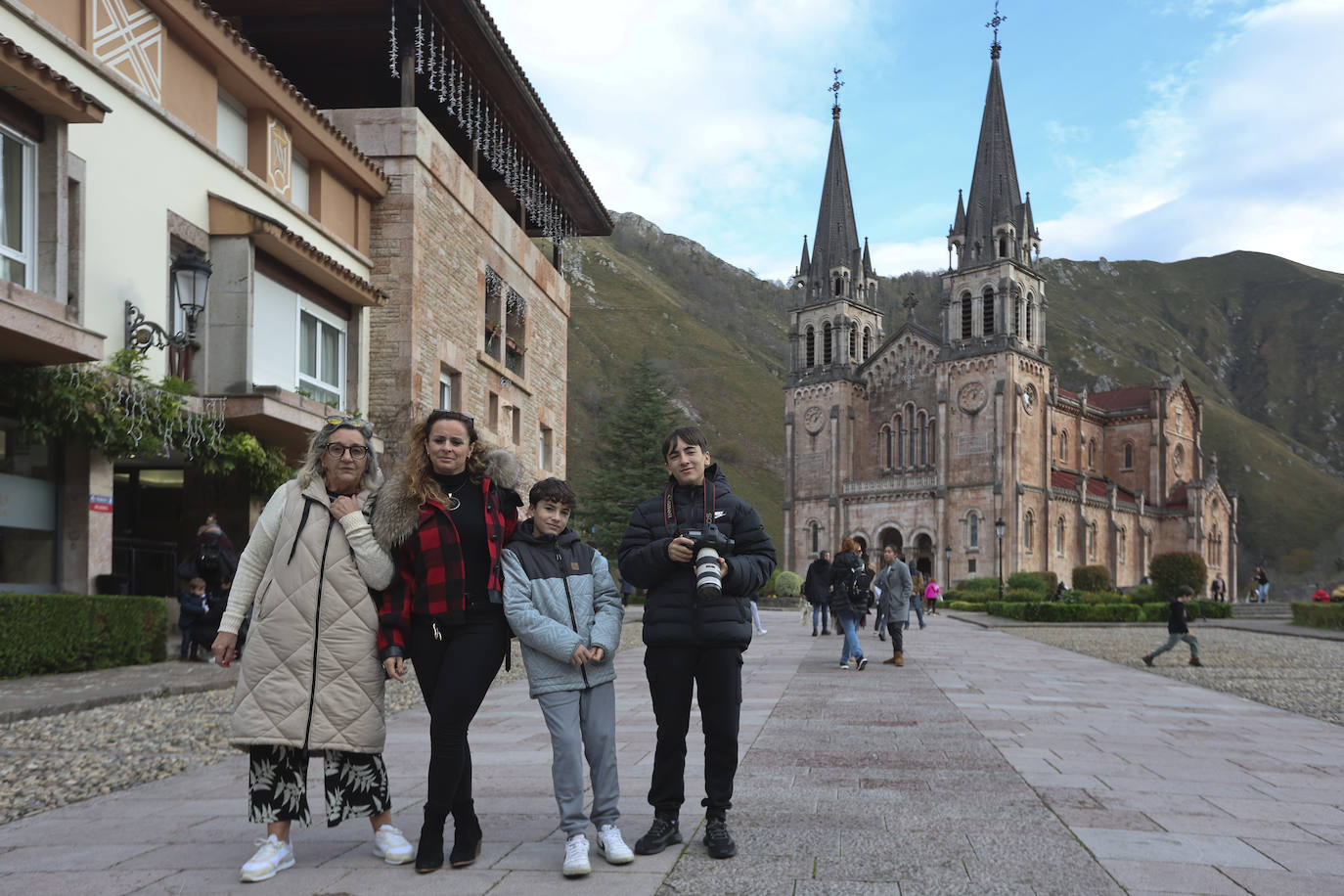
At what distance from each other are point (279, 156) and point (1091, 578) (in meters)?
41.1

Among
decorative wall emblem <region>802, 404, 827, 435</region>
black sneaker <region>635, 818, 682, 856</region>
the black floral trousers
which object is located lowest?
black sneaker <region>635, 818, 682, 856</region>

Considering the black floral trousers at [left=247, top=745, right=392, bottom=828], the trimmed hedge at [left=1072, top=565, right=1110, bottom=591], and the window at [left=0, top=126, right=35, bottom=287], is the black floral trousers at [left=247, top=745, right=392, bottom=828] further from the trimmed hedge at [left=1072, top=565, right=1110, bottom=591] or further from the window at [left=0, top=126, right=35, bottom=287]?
the trimmed hedge at [left=1072, top=565, right=1110, bottom=591]

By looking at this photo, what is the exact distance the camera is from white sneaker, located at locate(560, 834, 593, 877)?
4.26m

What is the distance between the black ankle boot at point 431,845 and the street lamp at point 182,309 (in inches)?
429

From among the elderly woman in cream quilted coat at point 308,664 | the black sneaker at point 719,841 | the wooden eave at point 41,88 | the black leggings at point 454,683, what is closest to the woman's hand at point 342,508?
the elderly woman in cream quilted coat at point 308,664

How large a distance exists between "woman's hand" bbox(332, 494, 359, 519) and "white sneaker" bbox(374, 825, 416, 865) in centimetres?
133

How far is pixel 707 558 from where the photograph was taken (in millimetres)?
4648

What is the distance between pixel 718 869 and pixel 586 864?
542 millimetres

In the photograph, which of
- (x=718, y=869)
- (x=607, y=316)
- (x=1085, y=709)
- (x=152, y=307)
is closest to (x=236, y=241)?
(x=152, y=307)

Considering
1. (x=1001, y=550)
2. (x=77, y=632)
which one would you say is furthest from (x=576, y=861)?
(x=1001, y=550)

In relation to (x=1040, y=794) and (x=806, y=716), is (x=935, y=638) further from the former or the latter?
(x=1040, y=794)

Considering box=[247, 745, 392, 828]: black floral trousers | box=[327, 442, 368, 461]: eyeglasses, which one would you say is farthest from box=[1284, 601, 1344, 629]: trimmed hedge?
box=[327, 442, 368, 461]: eyeglasses

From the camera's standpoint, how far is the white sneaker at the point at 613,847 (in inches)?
177

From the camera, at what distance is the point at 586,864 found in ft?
14.0
